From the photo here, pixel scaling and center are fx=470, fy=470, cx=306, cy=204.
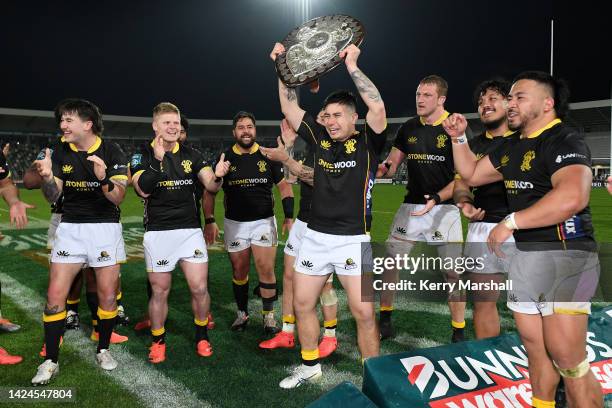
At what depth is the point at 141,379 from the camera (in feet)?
13.0

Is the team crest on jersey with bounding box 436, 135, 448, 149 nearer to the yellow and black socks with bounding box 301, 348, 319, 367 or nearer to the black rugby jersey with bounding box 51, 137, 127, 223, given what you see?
the yellow and black socks with bounding box 301, 348, 319, 367

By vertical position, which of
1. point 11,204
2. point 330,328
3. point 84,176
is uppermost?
point 84,176

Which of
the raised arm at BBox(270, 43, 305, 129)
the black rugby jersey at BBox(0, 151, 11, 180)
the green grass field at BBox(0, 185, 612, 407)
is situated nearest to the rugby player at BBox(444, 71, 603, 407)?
the green grass field at BBox(0, 185, 612, 407)

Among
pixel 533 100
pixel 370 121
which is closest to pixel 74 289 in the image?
pixel 370 121

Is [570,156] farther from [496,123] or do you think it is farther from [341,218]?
[496,123]

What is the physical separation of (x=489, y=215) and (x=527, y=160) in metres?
1.55

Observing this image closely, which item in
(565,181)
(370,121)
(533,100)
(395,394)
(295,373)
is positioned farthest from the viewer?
(295,373)

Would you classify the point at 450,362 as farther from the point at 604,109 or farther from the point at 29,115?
the point at 29,115

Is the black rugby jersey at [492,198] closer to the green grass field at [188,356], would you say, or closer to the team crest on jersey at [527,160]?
the team crest on jersey at [527,160]

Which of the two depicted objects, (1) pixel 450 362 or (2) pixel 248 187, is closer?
(1) pixel 450 362

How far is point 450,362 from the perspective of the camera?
3.37m

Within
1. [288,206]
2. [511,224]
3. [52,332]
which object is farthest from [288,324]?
[511,224]

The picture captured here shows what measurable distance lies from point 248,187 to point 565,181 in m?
3.66

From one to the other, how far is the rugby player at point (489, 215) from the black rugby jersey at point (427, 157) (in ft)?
1.73
